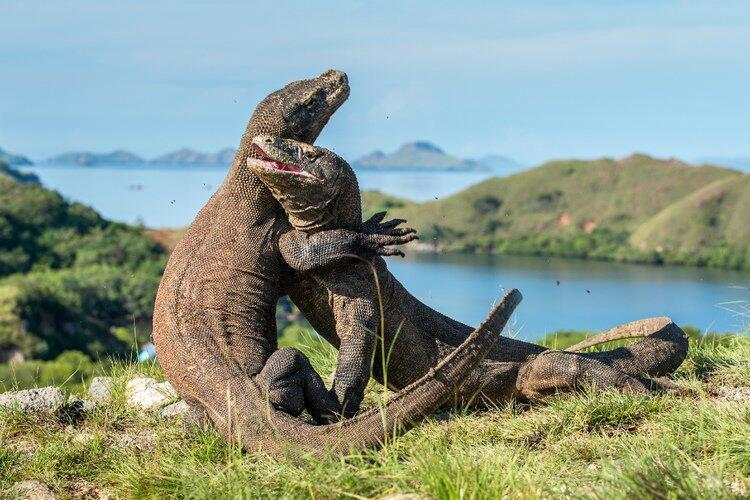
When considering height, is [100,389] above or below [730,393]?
below

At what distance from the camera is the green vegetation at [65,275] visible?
81000mm

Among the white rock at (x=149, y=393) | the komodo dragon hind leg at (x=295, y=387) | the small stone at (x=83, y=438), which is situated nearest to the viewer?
the komodo dragon hind leg at (x=295, y=387)

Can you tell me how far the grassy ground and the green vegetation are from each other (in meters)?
56.7

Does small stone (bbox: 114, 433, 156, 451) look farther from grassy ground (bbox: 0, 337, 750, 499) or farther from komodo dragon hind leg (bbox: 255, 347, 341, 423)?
komodo dragon hind leg (bbox: 255, 347, 341, 423)

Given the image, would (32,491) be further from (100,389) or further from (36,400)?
(100,389)

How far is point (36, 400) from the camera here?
9406mm

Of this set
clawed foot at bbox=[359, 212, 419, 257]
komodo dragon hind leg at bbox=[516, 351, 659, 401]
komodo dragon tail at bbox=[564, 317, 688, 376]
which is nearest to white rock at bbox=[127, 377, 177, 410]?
clawed foot at bbox=[359, 212, 419, 257]

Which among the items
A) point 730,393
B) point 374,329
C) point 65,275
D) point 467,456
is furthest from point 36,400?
point 65,275

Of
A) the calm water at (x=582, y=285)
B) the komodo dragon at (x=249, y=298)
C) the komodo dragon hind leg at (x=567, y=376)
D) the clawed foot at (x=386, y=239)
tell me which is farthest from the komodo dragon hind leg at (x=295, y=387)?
the calm water at (x=582, y=285)

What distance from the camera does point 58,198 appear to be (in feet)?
440

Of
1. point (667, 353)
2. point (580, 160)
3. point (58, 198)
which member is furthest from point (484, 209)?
point (667, 353)

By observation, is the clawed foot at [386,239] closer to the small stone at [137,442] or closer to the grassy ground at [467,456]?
the grassy ground at [467,456]

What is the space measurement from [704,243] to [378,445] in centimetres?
14227

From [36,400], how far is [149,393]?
44.5 inches
